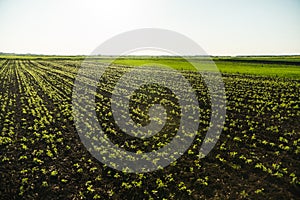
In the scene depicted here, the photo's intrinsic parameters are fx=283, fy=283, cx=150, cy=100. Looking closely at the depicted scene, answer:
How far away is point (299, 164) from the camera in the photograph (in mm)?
10062

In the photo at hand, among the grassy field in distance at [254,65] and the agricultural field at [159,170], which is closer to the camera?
Result: the agricultural field at [159,170]

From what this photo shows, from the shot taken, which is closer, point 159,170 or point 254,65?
point 159,170

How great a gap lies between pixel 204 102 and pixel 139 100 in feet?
15.7

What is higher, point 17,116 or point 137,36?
point 137,36

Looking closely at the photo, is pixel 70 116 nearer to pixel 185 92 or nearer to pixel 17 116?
pixel 17 116

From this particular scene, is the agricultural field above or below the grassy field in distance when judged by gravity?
below

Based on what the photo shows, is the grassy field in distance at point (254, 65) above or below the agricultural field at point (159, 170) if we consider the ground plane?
above

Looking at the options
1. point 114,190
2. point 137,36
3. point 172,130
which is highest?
point 137,36

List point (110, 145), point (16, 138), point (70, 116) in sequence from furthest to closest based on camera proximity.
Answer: point (70, 116), point (16, 138), point (110, 145)

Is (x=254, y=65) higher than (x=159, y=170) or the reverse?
higher

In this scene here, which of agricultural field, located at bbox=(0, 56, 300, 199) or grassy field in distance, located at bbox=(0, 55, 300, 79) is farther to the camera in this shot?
grassy field in distance, located at bbox=(0, 55, 300, 79)

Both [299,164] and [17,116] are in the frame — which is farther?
[17,116]

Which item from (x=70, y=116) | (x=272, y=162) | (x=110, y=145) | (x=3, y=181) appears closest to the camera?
(x=3, y=181)

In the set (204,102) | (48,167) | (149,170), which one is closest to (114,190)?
(149,170)
